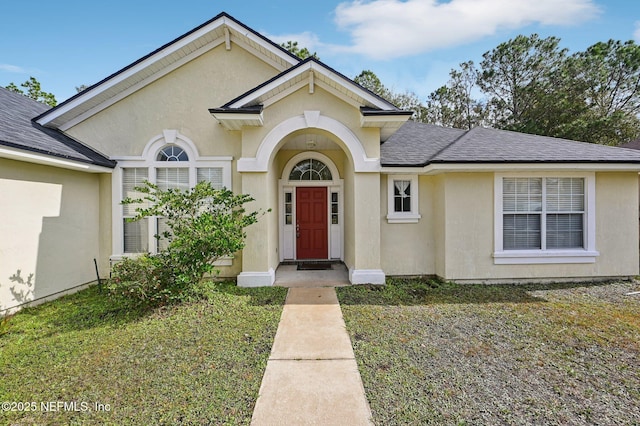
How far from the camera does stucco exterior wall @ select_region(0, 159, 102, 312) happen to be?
234 inches

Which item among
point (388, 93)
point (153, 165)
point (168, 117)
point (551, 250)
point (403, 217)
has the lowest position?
point (551, 250)

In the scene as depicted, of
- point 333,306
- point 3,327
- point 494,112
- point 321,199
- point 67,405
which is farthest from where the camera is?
point 494,112

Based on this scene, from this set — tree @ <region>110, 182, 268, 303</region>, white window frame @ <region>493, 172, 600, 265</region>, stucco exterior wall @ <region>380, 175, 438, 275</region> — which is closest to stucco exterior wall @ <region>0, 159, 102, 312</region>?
tree @ <region>110, 182, 268, 303</region>

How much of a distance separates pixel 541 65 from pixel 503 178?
22.4 metres

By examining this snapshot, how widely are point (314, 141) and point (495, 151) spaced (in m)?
5.14

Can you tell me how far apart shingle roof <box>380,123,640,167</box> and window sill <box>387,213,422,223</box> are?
4.68 feet

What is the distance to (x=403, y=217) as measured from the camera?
313 inches

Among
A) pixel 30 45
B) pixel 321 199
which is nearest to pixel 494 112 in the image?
pixel 321 199

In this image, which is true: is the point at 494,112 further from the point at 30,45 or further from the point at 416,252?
the point at 30,45

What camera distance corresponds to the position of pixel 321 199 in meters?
10.0

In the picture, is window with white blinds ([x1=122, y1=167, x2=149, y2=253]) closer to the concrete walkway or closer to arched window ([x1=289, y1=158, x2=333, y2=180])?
arched window ([x1=289, y1=158, x2=333, y2=180])

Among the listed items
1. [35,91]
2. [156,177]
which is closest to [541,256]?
[156,177]

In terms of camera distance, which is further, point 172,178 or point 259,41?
point 172,178

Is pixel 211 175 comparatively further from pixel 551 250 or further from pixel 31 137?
pixel 551 250
